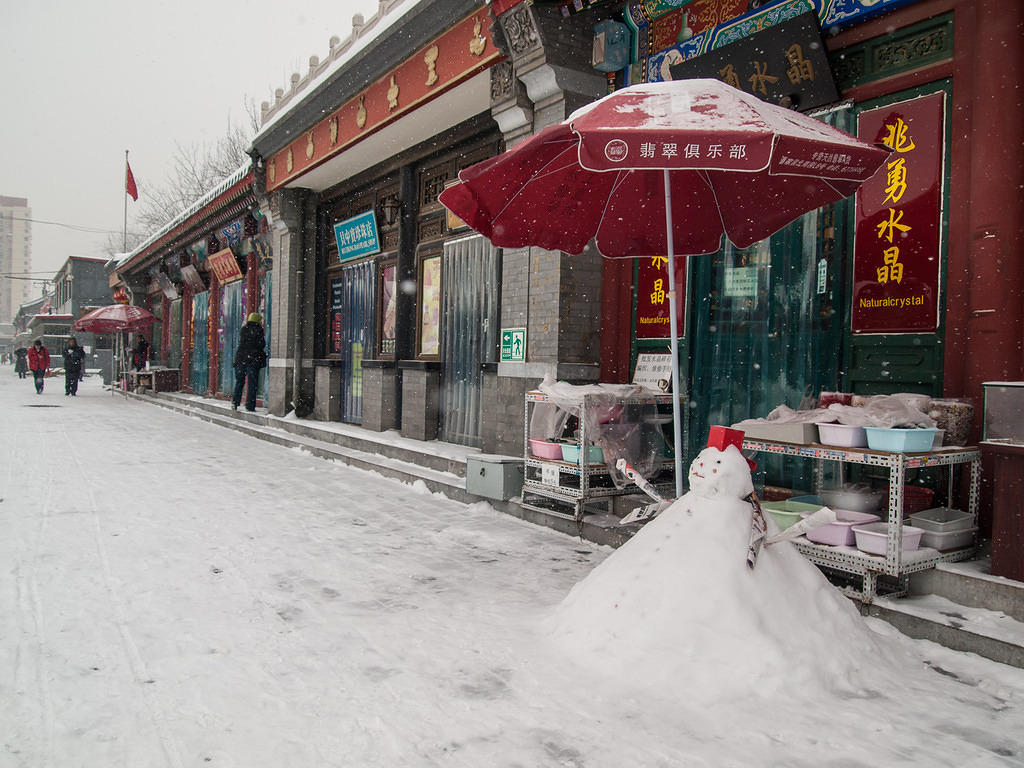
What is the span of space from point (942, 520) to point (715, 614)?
188 centimetres

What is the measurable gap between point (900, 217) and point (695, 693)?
12.2 feet

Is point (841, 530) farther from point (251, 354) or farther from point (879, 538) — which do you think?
point (251, 354)

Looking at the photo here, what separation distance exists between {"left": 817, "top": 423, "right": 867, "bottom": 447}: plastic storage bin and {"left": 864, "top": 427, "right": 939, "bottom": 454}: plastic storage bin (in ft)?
0.26

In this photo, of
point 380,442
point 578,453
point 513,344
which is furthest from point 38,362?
point 578,453

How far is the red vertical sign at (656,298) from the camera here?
21.7ft

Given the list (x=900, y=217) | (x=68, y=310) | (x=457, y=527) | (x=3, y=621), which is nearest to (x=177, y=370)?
(x=457, y=527)

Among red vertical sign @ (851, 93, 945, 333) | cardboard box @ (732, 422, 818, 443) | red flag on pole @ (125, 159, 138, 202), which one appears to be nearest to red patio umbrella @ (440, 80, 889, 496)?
cardboard box @ (732, 422, 818, 443)

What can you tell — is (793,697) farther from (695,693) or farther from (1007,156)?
(1007,156)

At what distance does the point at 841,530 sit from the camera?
4.07 meters

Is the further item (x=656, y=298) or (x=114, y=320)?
(x=114, y=320)

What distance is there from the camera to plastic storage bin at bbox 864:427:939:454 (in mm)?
3818

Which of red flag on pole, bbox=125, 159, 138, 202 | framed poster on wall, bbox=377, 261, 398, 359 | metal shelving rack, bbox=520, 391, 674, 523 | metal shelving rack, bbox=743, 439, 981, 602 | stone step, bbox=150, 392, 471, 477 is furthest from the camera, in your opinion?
red flag on pole, bbox=125, 159, 138, 202

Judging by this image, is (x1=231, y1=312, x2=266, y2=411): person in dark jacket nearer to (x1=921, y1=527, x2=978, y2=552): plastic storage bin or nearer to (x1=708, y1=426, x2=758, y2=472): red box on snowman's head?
(x1=708, y1=426, x2=758, y2=472): red box on snowman's head

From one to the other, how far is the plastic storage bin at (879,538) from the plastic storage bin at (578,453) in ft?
7.29
